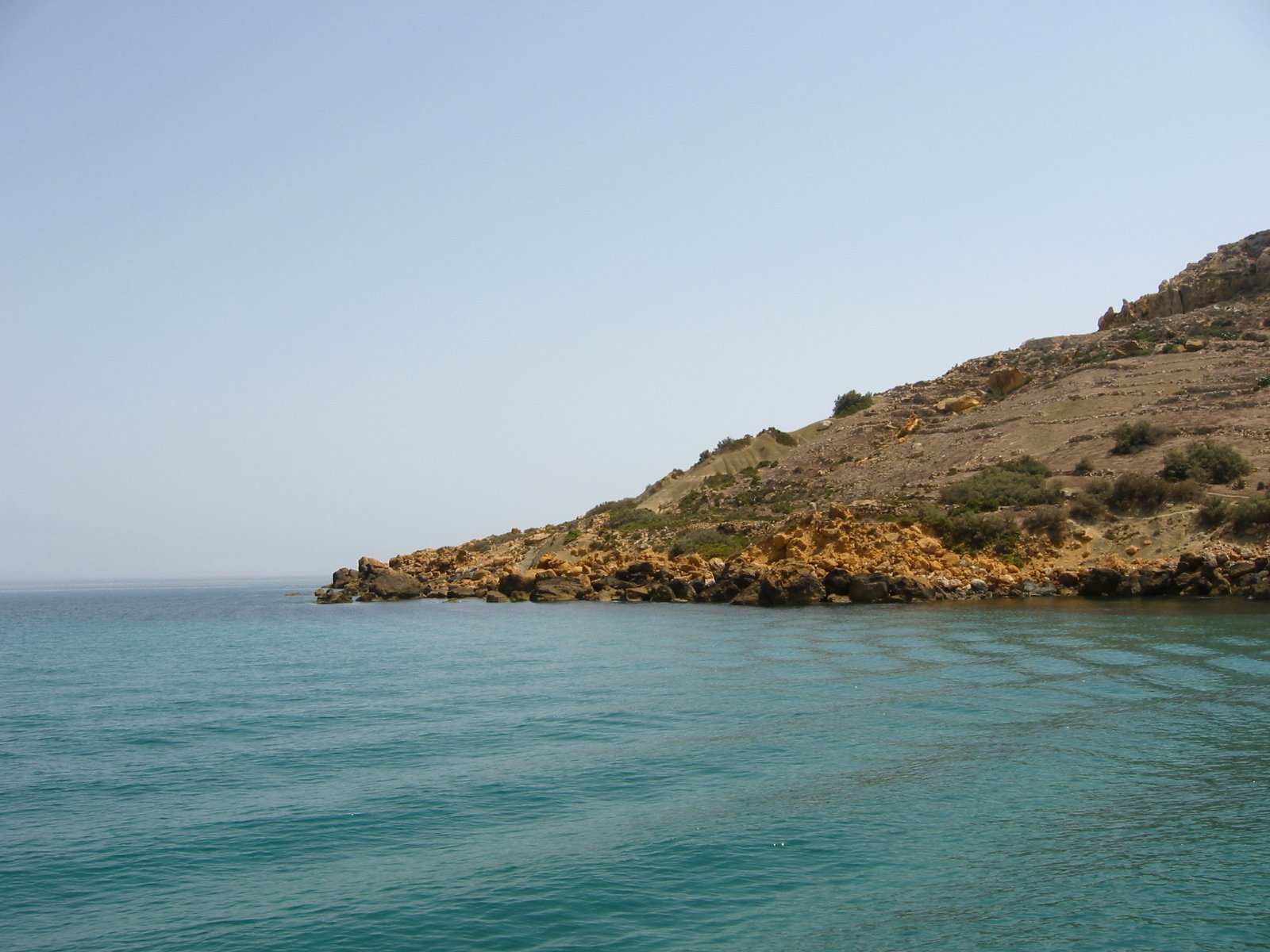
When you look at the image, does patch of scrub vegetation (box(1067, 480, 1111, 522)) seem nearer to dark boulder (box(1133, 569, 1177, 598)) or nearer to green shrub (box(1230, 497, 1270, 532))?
green shrub (box(1230, 497, 1270, 532))

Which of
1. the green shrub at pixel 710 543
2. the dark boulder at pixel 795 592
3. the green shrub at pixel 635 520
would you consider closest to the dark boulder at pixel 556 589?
the green shrub at pixel 710 543

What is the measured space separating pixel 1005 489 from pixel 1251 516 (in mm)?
12760

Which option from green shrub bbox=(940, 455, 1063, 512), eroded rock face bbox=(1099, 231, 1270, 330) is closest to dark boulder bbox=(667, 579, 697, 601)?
green shrub bbox=(940, 455, 1063, 512)

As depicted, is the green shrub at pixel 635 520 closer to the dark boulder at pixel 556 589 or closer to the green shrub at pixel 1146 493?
the dark boulder at pixel 556 589

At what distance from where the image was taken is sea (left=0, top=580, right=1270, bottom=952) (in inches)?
402

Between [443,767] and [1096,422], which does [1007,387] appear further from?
[443,767]

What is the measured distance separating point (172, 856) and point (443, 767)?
4.82m

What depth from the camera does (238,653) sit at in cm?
3619

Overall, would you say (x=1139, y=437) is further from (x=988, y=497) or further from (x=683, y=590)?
(x=683, y=590)

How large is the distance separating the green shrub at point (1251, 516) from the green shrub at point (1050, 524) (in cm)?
697

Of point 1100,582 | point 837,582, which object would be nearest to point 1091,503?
point 1100,582

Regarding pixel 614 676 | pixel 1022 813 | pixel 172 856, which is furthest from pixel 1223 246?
pixel 172 856

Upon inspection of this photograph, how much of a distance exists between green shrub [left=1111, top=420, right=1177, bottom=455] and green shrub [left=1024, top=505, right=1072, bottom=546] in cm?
954

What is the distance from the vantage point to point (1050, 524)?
48375mm
